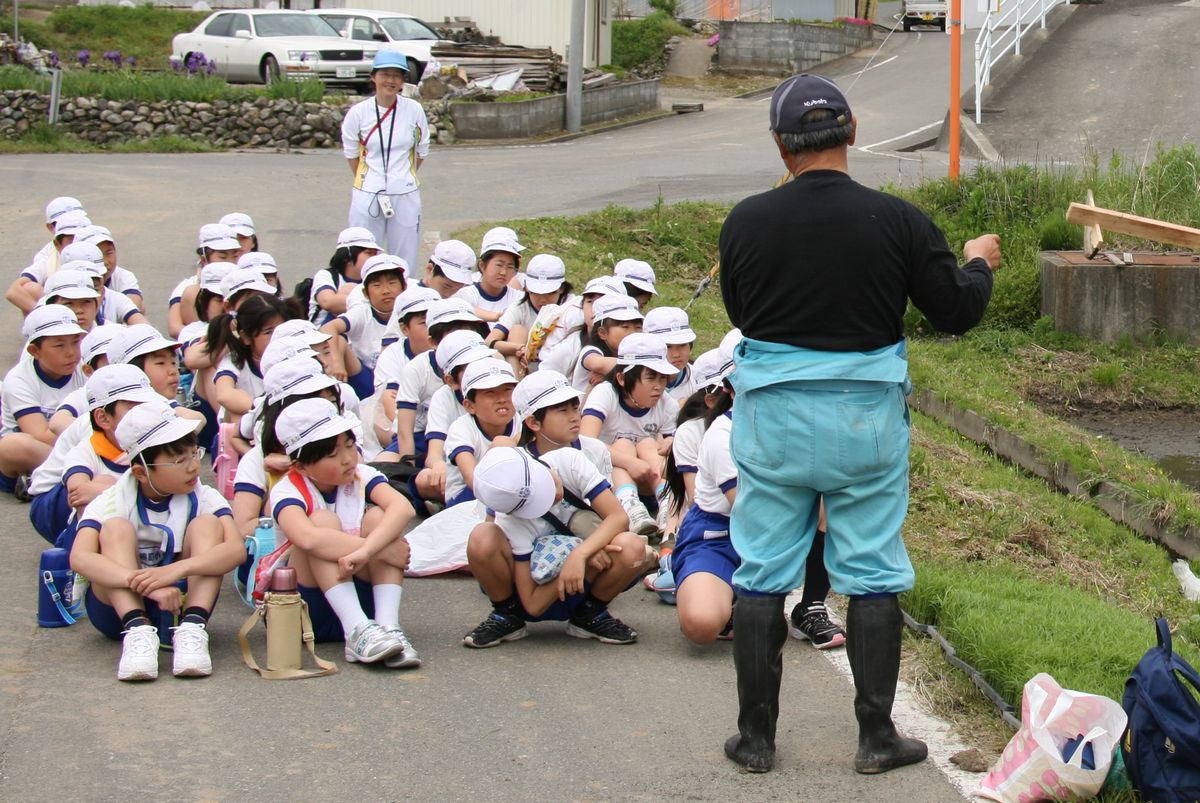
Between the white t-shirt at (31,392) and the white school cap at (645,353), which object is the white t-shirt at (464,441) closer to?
the white school cap at (645,353)

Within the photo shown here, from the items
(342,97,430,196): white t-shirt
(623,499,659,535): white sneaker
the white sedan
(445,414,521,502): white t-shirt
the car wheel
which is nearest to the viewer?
(623,499,659,535): white sneaker

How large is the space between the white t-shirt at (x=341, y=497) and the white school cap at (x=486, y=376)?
95cm

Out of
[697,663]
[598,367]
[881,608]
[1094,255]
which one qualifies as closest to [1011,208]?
[1094,255]

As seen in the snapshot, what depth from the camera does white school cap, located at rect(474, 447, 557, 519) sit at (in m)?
5.34

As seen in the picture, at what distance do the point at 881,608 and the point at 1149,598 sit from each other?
3.20 m

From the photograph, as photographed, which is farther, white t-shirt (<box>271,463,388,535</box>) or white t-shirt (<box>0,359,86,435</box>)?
white t-shirt (<box>0,359,86,435</box>)

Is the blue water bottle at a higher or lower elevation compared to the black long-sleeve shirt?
lower

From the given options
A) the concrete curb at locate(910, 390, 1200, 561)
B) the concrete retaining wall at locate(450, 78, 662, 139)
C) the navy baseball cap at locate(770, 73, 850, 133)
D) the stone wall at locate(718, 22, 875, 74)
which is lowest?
the concrete curb at locate(910, 390, 1200, 561)

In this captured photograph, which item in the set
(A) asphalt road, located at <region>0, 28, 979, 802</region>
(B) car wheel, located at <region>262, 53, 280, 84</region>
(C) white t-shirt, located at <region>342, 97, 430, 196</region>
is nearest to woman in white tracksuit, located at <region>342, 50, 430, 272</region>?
(C) white t-shirt, located at <region>342, 97, 430, 196</region>

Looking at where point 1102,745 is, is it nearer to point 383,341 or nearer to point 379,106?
point 383,341

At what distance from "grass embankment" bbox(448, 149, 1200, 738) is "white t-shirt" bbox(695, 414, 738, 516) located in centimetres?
91

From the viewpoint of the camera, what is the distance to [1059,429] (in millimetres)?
9469

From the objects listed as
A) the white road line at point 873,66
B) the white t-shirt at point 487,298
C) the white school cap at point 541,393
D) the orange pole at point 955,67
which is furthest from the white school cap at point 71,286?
the white road line at point 873,66

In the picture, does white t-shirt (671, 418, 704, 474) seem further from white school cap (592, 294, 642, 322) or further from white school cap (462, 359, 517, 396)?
white school cap (592, 294, 642, 322)
